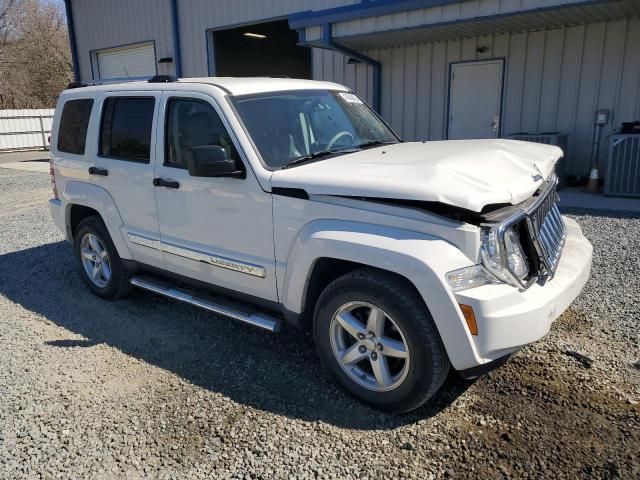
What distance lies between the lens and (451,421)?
119 inches

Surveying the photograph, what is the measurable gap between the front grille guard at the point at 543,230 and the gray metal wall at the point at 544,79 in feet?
23.0

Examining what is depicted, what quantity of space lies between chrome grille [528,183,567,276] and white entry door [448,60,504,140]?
24.7ft

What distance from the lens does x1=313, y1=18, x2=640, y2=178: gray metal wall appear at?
30.8 feet

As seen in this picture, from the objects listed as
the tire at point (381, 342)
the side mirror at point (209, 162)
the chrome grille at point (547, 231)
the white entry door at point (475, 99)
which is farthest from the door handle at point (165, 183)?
the white entry door at point (475, 99)

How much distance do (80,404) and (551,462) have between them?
2.79m

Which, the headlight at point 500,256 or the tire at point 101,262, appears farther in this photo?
the tire at point 101,262

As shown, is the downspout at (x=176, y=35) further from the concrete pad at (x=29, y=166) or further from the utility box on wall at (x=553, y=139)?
the utility box on wall at (x=553, y=139)

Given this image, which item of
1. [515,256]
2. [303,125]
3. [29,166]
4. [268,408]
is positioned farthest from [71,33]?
[515,256]

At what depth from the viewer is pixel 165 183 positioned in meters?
4.04

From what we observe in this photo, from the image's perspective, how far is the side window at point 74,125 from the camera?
4.96 metres

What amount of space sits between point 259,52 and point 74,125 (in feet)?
51.2

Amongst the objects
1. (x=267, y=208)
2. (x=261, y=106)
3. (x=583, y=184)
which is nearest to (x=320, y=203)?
(x=267, y=208)

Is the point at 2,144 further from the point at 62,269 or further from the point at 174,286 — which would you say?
the point at 174,286

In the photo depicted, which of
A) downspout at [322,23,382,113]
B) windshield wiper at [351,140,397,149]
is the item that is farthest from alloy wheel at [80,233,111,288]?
downspout at [322,23,382,113]
